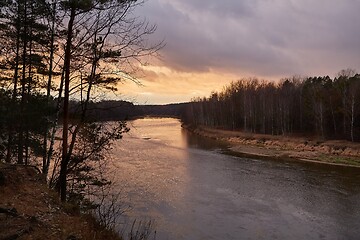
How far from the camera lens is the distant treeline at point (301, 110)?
1772 inches

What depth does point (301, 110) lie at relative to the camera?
54.7m

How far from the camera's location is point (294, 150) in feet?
134

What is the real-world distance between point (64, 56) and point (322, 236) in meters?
12.6

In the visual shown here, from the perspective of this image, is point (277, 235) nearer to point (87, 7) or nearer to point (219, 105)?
point (87, 7)

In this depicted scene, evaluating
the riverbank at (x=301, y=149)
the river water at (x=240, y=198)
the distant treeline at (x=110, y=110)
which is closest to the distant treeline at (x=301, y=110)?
the riverbank at (x=301, y=149)

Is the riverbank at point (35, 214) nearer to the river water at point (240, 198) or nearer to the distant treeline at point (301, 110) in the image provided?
the river water at point (240, 198)

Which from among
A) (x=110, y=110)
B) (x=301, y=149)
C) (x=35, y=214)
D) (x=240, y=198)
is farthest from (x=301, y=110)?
(x=35, y=214)

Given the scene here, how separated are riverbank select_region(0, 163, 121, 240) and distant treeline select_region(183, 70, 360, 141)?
129ft

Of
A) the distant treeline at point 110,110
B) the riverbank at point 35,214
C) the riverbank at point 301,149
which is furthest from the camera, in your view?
the riverbank at point 301,149

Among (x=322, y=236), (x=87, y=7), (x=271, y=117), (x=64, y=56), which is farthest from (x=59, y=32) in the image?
(x=271, y=117)

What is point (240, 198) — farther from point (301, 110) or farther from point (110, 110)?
point (301, 110)

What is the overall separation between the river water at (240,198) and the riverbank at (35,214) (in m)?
4.53

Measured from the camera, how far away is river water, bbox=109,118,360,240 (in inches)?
590

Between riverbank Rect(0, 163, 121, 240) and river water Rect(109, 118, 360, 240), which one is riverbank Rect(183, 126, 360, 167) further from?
riverbank Rect(0, 163, 121, 240)
